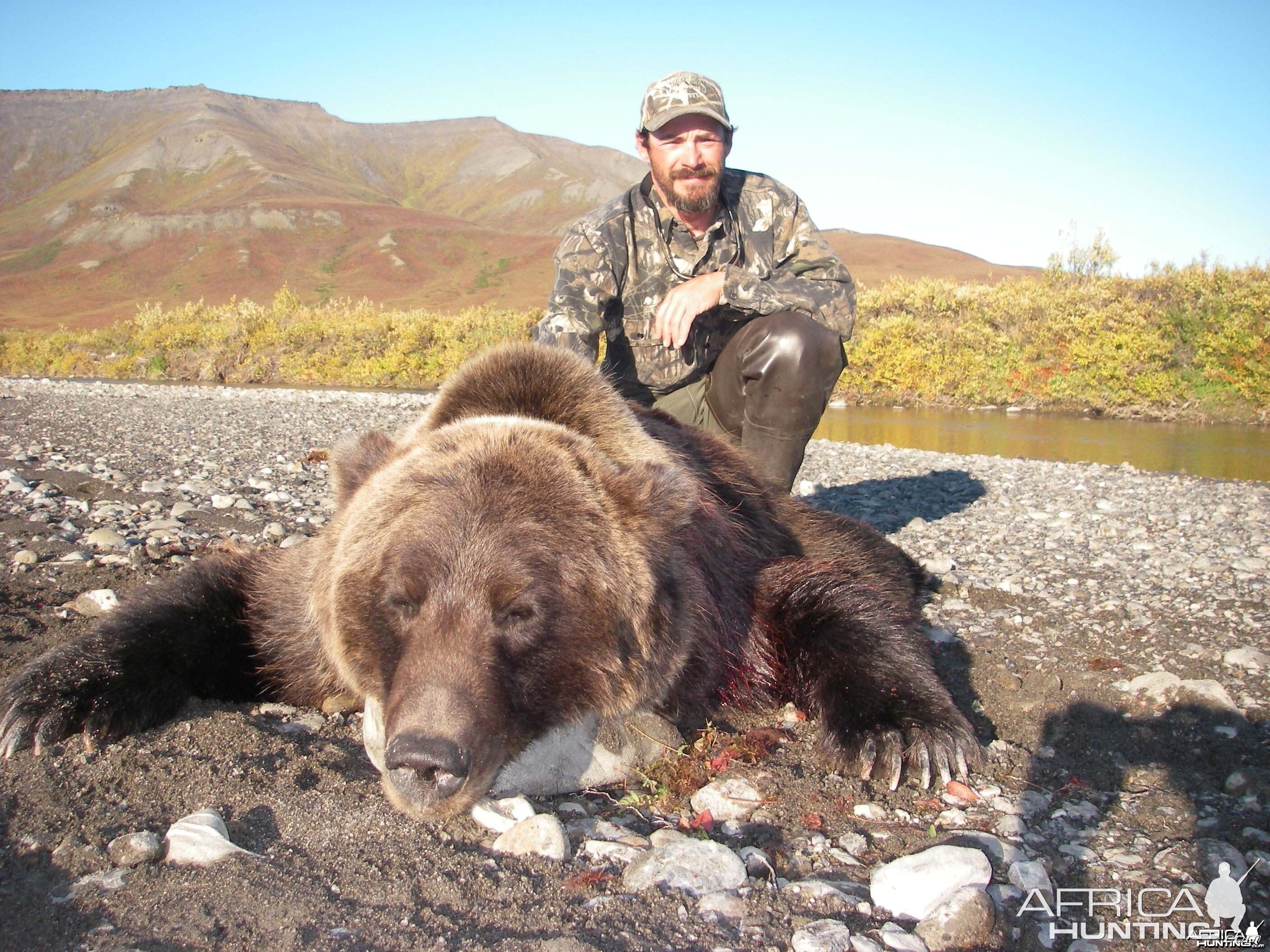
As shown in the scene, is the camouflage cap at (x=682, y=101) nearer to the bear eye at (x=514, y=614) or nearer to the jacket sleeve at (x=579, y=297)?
the jacket sleeve at (x=579, y=297)

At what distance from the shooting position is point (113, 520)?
452 cm

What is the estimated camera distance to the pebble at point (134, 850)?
1.67m

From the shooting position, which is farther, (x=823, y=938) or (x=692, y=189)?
(x=692, y=189)

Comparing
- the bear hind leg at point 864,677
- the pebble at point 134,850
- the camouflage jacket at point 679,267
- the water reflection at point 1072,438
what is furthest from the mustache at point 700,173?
the water reflection at point 1072,438

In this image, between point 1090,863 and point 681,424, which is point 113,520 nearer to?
point 681,424

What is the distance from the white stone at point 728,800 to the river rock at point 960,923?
59cm

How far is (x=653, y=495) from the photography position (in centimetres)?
237

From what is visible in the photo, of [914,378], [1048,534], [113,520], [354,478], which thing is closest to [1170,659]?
[1048,534]

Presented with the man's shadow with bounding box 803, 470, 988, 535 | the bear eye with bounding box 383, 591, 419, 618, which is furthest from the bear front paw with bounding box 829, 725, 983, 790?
the man's shadow with bounding box 803, 470, 988, 535

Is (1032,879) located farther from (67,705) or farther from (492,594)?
(67,705)

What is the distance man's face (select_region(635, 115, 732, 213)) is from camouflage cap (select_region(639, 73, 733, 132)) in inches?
2.1

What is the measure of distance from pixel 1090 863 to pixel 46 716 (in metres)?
2.59

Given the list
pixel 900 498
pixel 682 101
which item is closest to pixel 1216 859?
pixel 682 101

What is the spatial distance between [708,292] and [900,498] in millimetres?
3616
